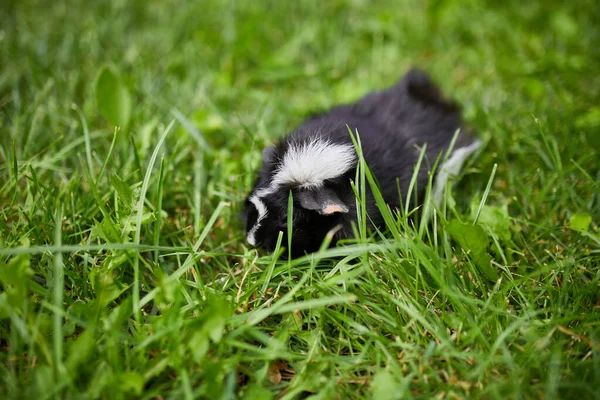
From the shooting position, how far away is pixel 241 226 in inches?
100

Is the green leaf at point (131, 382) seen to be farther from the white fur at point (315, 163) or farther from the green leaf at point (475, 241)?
the green leaf at point (475, 241)

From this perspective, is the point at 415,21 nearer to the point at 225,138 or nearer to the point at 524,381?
the point at 225,138

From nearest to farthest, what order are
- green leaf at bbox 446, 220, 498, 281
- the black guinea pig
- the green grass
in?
the green grass
green leaf at bbox 446, 220, 498, 281
the black guinea pig

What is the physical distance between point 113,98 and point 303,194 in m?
1.59

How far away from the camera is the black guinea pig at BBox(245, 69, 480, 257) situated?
209 cm

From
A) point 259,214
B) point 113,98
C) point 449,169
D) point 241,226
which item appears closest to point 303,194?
point 259,214

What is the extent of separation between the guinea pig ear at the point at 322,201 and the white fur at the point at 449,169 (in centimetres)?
74

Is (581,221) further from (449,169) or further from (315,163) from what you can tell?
(315,163)

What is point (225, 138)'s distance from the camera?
322 centimetres

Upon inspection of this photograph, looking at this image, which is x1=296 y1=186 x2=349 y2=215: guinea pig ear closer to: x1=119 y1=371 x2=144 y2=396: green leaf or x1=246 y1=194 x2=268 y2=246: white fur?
x1=246 y1=194 x2=268 y2=246: white fur

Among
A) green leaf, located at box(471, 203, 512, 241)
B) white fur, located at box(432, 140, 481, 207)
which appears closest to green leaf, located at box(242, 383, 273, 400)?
green leaf, located at box(471, 203, 512, 241)

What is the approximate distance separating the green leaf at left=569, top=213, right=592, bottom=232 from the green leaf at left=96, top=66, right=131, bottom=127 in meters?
2.67

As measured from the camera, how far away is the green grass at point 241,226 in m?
1.68

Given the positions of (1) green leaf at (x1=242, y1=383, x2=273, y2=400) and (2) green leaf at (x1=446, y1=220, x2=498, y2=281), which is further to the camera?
(2) green leaf at (x1=446, y1=220, x2=498, y2=281)
